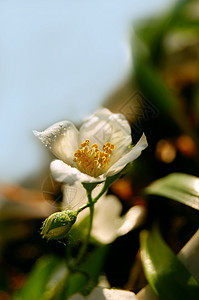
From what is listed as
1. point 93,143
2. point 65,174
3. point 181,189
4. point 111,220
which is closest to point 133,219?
point 111,220

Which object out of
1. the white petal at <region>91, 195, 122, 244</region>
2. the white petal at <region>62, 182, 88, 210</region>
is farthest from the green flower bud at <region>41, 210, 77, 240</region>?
the white petal at <region>91, 195, 122, 244</region>

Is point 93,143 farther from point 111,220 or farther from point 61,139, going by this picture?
point 111,220

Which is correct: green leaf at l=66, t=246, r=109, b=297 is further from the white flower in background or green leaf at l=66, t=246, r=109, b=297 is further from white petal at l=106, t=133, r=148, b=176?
white petal at l=106, t=133, r=148, b=176

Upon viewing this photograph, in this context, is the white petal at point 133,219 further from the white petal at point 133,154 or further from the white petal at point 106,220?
the white petal at point 133,154

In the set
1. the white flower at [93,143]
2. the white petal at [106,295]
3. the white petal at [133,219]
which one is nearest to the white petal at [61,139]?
the white flower at [93,143]

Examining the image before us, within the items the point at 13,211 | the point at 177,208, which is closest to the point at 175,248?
the point at 177,208
